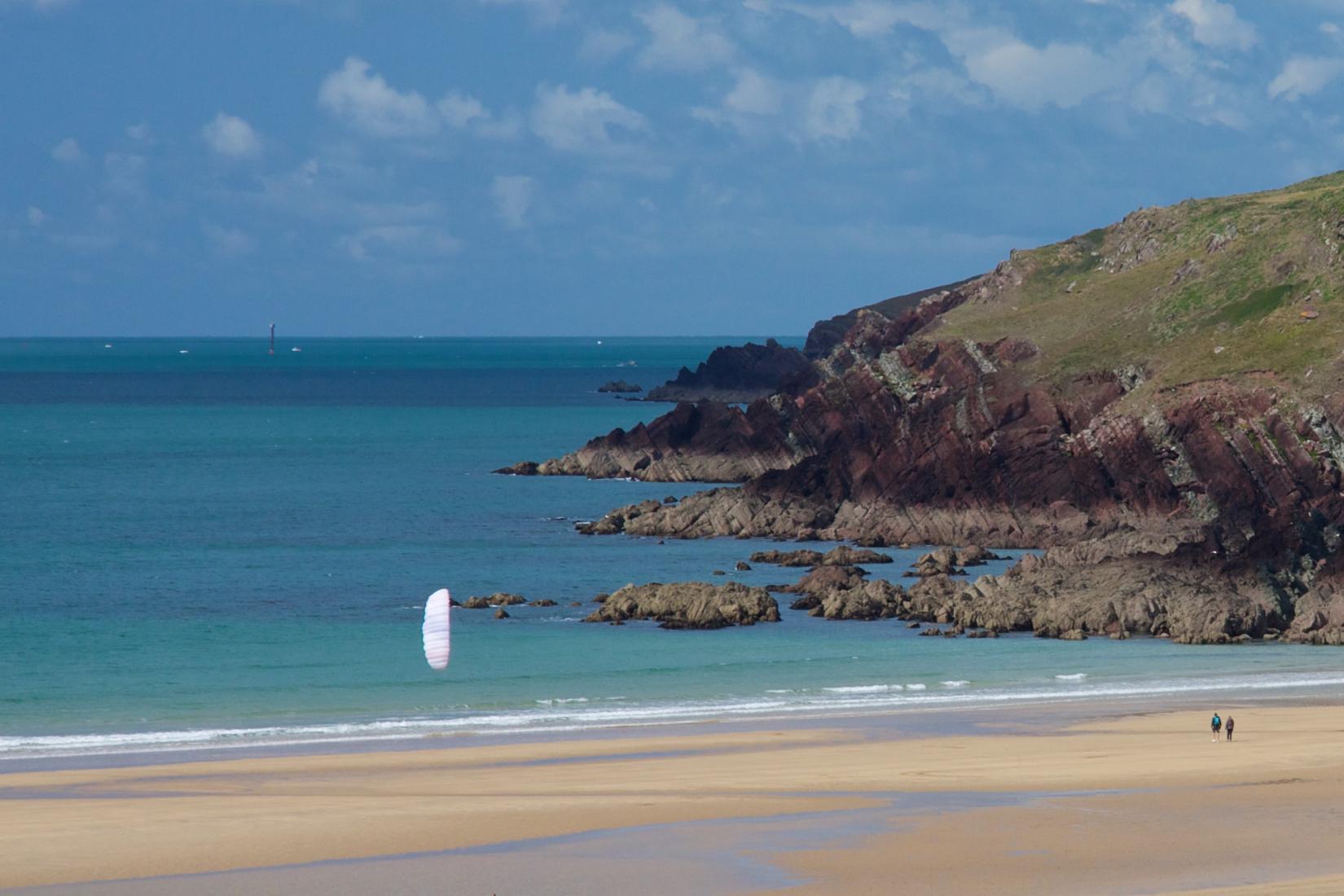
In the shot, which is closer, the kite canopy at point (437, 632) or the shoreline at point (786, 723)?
the kite canopy at point (437, 632)

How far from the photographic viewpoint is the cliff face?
5753 centimetres

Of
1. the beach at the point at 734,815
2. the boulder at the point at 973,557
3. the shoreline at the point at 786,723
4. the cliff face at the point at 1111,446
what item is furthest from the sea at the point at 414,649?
the beach at the point at 734,815

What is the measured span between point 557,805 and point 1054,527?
45.2 meters

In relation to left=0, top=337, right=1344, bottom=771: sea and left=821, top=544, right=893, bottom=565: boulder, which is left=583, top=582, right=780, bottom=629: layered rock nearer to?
left=0, top=337, right=1344, bottom=771: sea

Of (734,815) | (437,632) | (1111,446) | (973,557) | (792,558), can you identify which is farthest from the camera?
(1111,446)

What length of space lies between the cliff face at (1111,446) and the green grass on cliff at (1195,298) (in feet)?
0.62

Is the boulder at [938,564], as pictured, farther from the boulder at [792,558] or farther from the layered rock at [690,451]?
the layered rock at [690,451]

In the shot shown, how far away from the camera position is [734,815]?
110 feet

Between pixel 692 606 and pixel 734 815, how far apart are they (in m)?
25.4

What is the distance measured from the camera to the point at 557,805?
112 ft

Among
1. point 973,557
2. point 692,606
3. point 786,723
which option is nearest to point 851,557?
point 973,557

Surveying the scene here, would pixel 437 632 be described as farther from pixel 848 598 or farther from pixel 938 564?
pixel 938 564

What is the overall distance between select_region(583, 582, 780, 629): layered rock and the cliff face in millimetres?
5008

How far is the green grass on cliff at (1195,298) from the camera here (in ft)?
255
